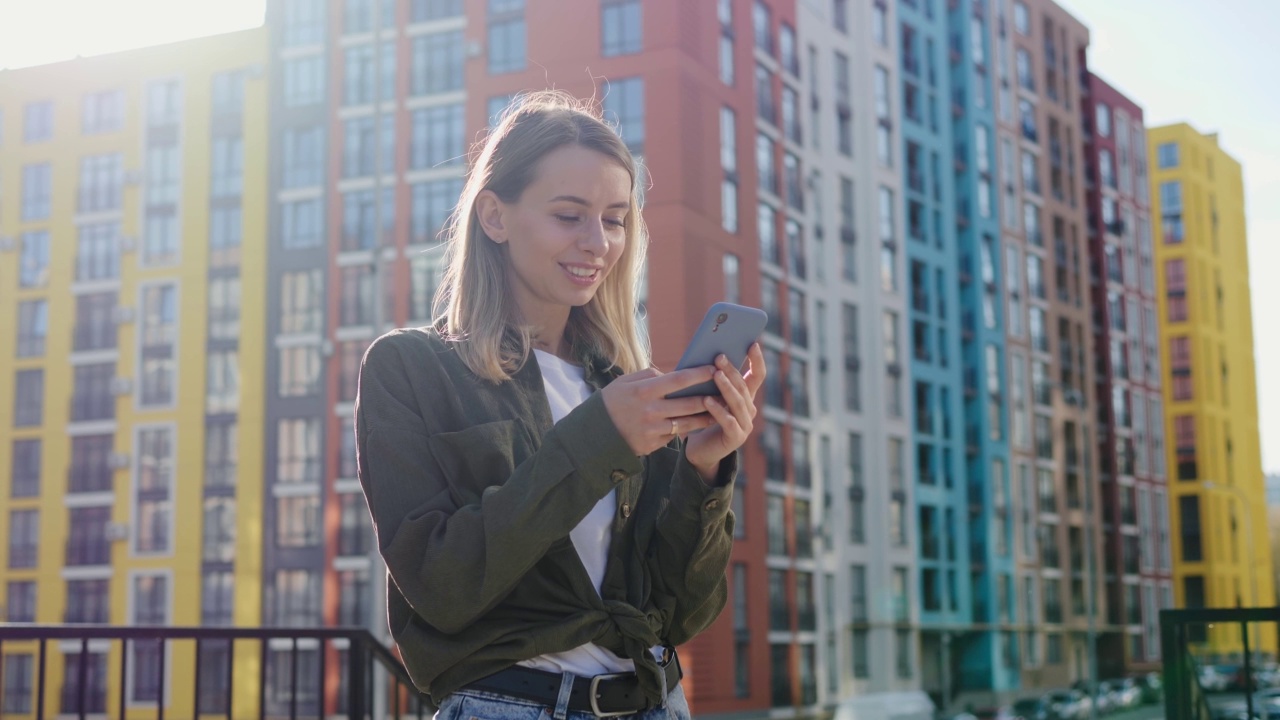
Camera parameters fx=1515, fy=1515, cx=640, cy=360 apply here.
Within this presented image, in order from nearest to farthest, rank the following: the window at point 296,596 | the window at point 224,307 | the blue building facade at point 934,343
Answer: the window at point 296,596, the window at point 224,307, the blue building facade at point 934,343

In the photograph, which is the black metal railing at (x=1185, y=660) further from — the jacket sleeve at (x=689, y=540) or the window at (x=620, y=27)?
the window at (x=620, y=27)

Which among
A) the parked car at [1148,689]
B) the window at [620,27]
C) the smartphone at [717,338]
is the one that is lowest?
the parked car at [1148,689]

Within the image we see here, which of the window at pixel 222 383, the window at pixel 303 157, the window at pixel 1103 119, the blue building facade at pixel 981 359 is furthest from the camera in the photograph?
the window at pixel 1103 119

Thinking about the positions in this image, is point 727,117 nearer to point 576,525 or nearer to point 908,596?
point 908,596

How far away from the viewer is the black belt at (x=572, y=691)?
214 centimetres

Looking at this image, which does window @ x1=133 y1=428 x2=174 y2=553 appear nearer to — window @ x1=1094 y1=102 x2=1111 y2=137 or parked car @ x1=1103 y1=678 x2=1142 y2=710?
parked car @ x1=1103 y1=678 x2=1142 y2=710

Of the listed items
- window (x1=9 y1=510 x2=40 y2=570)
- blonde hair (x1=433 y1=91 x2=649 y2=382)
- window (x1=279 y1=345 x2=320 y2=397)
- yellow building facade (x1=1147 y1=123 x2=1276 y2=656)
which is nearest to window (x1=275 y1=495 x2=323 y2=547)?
window (x1=279 y1=345 x2=320 y2=397)

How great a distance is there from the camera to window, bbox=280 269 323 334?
150ft

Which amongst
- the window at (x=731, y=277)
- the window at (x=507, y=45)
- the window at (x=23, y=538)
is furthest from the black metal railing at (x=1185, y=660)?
the window at (x=23, y=538)

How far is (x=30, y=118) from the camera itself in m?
52.0

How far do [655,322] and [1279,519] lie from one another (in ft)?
236

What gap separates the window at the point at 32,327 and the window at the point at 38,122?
5740 mm

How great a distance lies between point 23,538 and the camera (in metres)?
49.7

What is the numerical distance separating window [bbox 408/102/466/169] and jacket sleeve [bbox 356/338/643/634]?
41.8 m
